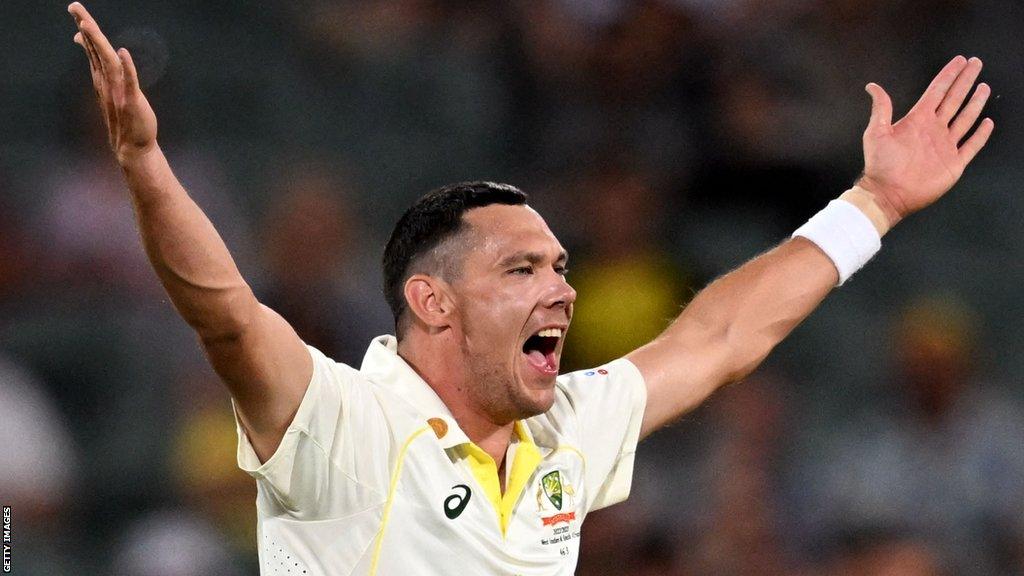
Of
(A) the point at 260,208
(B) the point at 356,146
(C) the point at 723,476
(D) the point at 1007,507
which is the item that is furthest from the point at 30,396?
(D) the point at 1007,507

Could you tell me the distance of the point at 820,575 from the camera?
475 centimetres

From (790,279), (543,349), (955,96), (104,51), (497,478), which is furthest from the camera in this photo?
(955,96)

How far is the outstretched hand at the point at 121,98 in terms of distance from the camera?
1.96 meters

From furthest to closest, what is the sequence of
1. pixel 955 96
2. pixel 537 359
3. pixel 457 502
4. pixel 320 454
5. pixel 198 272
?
1. pixel 955 96
2. pixel 537 359
3. pixel 457 502
4. pixel 320 454
5. pixel 198 272

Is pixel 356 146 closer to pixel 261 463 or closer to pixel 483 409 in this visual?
pixel 483 409

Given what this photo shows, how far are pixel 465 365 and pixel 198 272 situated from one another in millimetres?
804

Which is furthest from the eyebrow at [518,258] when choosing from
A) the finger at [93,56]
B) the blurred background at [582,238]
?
the blurred background at [582,238]

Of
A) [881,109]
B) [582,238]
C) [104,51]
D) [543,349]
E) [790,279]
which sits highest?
[582,238]

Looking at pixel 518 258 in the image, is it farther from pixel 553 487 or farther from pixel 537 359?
pixel 553 487

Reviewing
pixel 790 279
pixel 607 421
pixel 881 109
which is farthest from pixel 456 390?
pixel 881 109

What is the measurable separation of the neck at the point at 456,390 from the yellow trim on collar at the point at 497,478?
0.06 metres

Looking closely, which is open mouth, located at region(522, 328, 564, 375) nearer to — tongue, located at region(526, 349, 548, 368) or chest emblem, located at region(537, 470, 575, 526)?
tongue, located at region(526, 349, 548, 368)

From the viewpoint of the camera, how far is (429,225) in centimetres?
283

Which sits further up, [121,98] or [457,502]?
[121,98]
